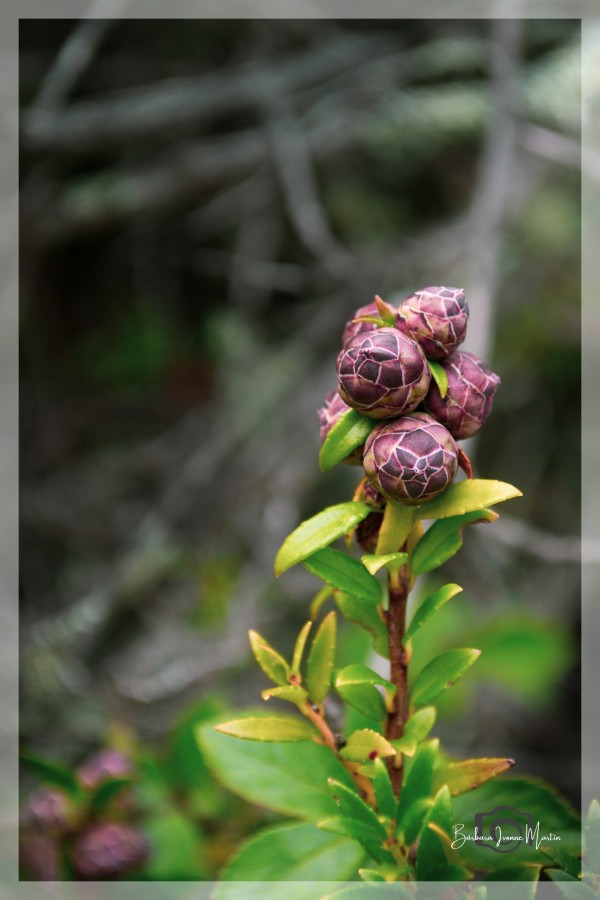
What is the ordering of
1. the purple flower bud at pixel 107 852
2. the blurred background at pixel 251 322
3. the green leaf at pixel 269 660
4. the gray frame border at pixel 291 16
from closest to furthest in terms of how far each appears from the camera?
1. the green leaf at pixel 269 660
2. the purple flower bud at pixel 107 852
3. the gray frame border at pixel 291 16
4. the blurred background at pixel 251 322

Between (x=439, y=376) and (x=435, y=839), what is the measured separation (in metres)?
0.29

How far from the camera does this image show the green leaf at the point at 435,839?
485 millimetres

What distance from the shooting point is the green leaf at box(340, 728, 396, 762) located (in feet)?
1.63

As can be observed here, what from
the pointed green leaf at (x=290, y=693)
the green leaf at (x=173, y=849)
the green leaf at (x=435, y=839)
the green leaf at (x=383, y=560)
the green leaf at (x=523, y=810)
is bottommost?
the green leaf at (x=173, y=849)

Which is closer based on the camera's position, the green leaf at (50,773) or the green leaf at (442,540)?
the green leaf at (442,540)

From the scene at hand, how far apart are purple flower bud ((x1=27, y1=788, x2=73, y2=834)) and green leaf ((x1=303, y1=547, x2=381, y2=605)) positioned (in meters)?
0.47

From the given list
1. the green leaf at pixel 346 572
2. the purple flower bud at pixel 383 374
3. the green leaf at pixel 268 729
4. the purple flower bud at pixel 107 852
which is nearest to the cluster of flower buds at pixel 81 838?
the purple flower bud at pixel 107 852

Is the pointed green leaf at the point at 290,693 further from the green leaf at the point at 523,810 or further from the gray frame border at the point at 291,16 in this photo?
the gray frame border at the point at 291,16

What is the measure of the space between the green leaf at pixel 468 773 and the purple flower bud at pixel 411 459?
0.19 meters

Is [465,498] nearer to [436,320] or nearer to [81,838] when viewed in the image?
[436,320]

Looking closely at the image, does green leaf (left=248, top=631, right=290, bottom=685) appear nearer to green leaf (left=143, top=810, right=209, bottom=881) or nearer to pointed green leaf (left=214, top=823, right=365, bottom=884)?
pointed green leaf (left=214, top=823, right=365, bottom=884)

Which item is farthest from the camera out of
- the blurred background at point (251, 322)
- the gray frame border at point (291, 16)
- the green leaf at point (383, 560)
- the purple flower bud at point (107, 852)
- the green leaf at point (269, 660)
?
the blurred background at point (251, 322)

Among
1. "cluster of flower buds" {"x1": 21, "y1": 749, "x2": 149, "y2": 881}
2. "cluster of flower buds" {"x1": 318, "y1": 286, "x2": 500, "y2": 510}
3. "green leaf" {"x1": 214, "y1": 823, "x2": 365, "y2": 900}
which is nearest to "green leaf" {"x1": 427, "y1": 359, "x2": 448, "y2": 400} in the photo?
"cluster of flower buds" {"x1": 318, "y1": 286, "x2": 500, "y2": 510}

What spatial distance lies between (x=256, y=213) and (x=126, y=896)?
1882 millimetres
